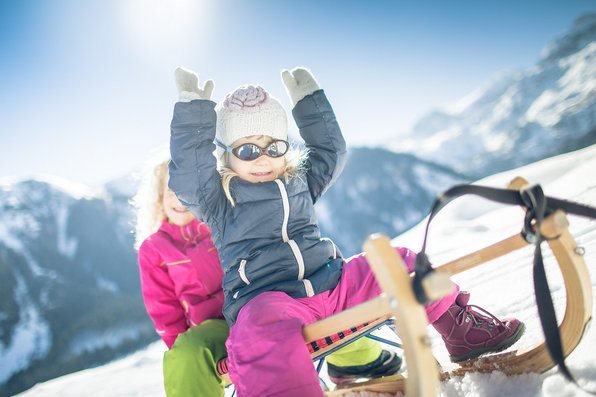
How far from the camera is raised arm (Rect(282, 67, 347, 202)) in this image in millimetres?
2238

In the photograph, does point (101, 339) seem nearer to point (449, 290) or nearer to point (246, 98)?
point (246, 98)

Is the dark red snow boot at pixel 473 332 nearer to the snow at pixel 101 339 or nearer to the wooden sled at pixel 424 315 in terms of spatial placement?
the wooden sled at pixel 424 315

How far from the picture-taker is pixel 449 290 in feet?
2.44

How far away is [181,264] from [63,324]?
44581mm

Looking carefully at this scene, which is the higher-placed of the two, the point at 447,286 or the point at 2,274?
the point at 447,286

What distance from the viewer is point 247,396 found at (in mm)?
1176

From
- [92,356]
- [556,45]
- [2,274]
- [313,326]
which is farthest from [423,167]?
[556,45]

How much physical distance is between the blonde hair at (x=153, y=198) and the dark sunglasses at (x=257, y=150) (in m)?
0.75

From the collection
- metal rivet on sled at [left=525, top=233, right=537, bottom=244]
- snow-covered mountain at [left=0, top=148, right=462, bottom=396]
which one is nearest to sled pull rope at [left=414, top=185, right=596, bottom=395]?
metal rivet on sled at [left=525, top=233, right=537, bottom=244]

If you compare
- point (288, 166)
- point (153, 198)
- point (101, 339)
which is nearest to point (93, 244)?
point (101, 339)

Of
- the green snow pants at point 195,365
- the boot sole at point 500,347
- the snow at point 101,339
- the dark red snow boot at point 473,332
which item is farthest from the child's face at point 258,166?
the snow at point 101,339

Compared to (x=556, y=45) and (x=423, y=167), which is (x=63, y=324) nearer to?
(x=423, y=167)

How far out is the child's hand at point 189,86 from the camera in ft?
6.14

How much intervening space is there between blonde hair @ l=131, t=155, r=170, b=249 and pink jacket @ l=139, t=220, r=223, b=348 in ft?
1.01
